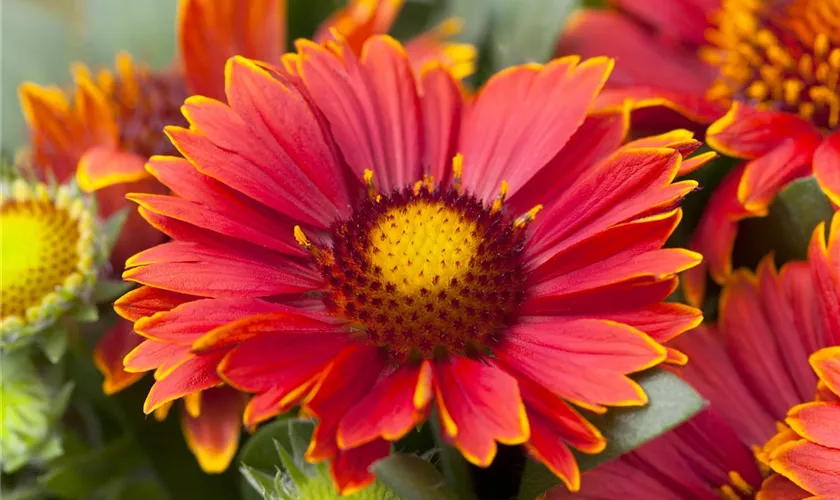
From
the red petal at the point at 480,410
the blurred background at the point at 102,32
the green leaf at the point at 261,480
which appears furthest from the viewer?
the blurred background at the point at 102,32

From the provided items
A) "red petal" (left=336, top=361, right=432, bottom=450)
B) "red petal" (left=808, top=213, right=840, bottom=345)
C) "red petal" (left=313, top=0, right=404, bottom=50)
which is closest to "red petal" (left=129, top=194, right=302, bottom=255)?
"red petal" (left=336, top=361, right=432, bottom=450)

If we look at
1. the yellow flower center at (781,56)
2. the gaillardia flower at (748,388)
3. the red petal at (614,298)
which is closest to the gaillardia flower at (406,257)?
the red petal at (614,298)

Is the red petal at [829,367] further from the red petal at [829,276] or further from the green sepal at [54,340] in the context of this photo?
the green sepal at [54,340]

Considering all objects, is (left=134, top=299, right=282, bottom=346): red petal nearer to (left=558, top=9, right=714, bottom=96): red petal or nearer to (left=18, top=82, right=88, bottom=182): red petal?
(left=18, top=82, right=88, bottom=182): red petal

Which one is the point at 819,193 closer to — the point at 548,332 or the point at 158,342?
the point at 548,332

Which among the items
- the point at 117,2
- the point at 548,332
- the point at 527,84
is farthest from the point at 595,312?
the point at 117,2

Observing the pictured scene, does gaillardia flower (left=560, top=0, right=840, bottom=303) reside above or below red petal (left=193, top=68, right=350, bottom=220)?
below
